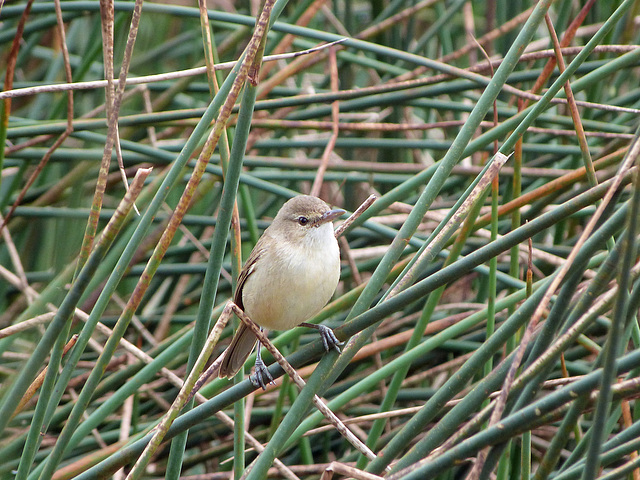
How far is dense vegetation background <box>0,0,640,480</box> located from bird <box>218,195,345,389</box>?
0.11 metres

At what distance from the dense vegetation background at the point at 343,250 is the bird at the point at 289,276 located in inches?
4.4

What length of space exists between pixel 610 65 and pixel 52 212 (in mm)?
2305

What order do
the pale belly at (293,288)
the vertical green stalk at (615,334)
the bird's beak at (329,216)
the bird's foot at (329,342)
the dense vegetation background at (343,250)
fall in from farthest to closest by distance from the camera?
the bird's beak at (329,216) < the pale belly at (293,288) < the bird's foot at (329,342) < the dense vegetation background at (343,250) < the vertical green stalk at (615,334)

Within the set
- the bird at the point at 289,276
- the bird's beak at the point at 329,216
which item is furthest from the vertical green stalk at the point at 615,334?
the bird's beak at the point at 329,216

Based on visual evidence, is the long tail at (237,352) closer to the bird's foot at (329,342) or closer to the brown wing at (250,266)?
the brown wing at (250,266)

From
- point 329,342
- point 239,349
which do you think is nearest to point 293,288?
point 239,349

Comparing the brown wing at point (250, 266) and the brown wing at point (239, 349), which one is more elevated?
the brown wing at point (250, 266)

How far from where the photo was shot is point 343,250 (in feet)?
10.2

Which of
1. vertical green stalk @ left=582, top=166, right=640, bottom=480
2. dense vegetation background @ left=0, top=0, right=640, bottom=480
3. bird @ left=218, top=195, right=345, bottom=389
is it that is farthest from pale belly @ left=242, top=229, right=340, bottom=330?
vertical green stalk @ left=582, top=166, right=640, bottom=480

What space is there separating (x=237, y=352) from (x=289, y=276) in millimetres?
303

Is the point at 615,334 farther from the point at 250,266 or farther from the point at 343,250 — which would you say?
the point at 343,250

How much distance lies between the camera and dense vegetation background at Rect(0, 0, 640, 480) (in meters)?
1.37

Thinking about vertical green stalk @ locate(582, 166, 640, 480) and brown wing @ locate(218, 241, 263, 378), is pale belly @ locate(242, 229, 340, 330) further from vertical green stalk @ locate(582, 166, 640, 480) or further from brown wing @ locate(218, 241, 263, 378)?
vertical green stalk @ locate(582, 166, 640, 480)

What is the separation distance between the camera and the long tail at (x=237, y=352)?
7.11 feet
